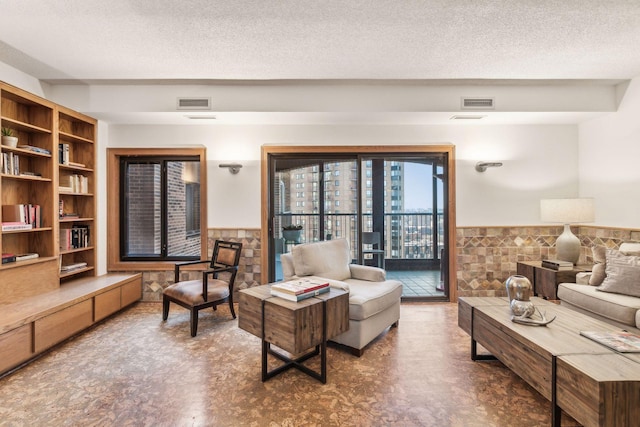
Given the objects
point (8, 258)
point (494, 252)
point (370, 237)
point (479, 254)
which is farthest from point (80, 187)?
point (494, 252)

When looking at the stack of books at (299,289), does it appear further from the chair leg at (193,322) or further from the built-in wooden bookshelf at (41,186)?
the built-in wooden bookshelf at (41,186)

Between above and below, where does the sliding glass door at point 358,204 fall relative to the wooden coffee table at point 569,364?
above

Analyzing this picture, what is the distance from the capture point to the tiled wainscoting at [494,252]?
383 centimetres

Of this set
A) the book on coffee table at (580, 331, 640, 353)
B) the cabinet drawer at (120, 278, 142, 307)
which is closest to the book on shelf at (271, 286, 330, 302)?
the book on coffee table at (580, 331, 640, 353)

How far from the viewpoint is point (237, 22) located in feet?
6.91

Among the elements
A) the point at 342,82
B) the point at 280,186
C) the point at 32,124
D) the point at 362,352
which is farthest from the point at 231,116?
the point at 362,352

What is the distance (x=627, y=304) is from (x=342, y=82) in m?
3.20

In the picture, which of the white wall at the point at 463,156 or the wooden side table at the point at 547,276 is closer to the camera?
the wooden side table at the point at 547,276

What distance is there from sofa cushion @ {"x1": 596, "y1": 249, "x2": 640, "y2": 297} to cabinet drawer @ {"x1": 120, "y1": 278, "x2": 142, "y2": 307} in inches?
192

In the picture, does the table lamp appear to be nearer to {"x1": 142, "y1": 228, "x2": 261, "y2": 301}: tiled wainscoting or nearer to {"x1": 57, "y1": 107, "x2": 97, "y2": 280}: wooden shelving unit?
{"x1": 142, "y1": 228, "x2": 261, "y2": 301}: tiled wainscoting

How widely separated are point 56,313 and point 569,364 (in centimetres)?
373

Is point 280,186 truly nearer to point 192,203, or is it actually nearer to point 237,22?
point 192,203

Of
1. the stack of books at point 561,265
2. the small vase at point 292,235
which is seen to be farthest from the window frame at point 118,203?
the stack of books at point 561,265

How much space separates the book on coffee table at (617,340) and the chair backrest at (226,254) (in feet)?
9.91
